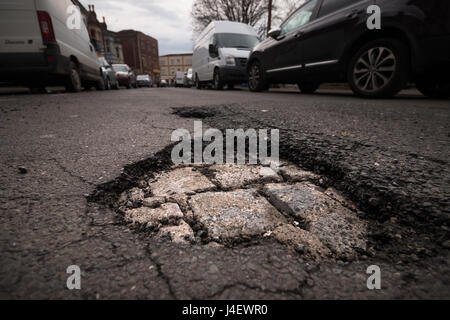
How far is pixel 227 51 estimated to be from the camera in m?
8.50

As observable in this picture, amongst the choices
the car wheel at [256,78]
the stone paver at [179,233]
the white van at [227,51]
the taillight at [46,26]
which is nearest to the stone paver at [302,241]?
the stone paver at [179,233]

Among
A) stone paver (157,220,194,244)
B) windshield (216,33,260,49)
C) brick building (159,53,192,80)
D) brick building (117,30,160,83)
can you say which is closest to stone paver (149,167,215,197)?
stone paver (157,220,194,244)

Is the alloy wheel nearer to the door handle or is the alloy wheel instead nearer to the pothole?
the door handle

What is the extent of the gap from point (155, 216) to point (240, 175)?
0.57 metres

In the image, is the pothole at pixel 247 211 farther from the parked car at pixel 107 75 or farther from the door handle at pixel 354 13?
the parked car at pixel 107 75

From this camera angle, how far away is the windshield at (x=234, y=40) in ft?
29.3

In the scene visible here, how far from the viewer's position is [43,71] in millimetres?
4957

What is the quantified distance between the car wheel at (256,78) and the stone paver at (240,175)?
5.37 meters

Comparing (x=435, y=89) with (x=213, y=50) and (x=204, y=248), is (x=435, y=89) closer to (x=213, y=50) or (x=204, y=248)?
(x=204, y=248)

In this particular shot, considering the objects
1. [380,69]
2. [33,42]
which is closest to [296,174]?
[380,69]

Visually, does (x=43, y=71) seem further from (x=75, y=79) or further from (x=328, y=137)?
(x=328, y=137)

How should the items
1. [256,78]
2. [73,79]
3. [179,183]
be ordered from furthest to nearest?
[256,78] < [73,79] < [179,183]
